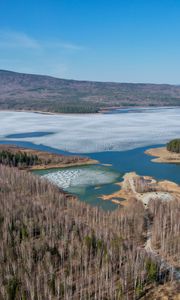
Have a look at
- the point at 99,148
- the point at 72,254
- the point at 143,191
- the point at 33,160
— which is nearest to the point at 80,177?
the point at 143,191

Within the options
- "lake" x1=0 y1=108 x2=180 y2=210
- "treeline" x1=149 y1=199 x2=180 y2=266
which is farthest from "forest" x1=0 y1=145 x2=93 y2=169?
"treeline" x1=149 y1=199 x2=180 y2=266

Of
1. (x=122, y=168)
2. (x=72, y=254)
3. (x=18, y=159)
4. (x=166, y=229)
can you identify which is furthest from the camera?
(x=18, y=159)

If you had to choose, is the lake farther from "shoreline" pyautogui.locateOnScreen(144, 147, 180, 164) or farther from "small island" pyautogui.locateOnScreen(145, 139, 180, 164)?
"small island" pyautogui.locateOnScreen(145, 139, 180, 164)

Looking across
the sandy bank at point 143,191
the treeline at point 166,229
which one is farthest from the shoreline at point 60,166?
the treeline at point 166,229

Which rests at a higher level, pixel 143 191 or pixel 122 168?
pixel 122 168

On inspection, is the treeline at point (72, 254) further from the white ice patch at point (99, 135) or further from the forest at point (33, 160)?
the white ice patch at point (99, 135)

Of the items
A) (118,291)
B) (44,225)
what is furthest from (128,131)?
(118,291)

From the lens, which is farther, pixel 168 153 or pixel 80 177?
pixel 168 153

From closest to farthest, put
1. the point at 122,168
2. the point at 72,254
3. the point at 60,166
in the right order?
the point at 72,254 → the point at 122,168 → the point at 60,166

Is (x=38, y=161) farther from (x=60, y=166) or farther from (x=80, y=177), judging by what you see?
(x=80, y=177)
